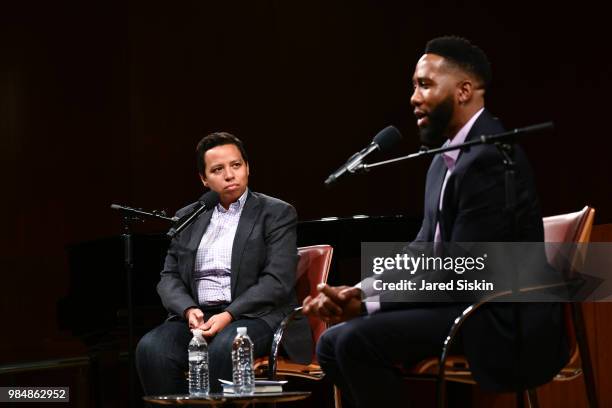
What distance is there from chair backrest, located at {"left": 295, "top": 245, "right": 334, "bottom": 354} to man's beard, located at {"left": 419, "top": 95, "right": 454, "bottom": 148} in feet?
3.35

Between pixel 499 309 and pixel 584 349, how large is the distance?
0.37 metres

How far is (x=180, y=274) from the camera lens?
12.9 feet

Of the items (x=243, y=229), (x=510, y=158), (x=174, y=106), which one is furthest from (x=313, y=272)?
(x=174, y=106)

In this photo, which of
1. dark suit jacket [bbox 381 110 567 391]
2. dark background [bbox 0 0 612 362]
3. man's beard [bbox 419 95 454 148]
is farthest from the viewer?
dark background [bbox 0 0 612 362]

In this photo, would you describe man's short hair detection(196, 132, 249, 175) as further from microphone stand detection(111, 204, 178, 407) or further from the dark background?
the dark background

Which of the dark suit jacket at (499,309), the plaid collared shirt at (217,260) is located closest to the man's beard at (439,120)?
the dark suit jacket at (499,309)

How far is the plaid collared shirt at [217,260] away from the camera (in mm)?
3779

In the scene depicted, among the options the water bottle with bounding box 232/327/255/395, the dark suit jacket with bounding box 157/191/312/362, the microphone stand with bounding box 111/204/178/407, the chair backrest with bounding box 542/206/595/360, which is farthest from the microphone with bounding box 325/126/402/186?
the microphone stand with bounding box 111/204/178/407

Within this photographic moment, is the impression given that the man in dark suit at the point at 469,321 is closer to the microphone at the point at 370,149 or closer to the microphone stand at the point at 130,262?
the microphone at the point at 370,149

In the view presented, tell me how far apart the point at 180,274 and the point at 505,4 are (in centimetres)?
274

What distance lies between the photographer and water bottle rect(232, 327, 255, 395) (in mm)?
3213

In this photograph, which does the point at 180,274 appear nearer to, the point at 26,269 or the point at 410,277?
the point at 410,277

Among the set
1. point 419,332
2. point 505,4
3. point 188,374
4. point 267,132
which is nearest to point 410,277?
point 419,332

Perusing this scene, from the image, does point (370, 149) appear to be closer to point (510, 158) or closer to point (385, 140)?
point (385, 140)
